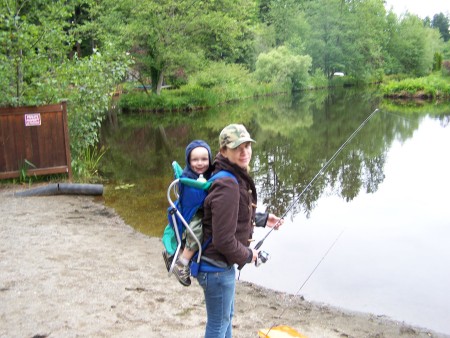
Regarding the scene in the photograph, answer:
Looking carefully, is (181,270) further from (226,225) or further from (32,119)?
(32,119)

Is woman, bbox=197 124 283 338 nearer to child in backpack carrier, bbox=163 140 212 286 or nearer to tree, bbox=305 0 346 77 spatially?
child in backpack carrier, bbox=163 140 212 286

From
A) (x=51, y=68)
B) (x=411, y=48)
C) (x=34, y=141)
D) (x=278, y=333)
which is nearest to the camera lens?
(x=278, y=333)

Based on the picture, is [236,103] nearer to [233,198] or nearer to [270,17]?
[270,17]

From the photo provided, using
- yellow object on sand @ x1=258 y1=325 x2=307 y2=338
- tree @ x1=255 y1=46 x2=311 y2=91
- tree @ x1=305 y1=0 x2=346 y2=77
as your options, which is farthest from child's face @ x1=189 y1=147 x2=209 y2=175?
tree @ x1=305 y1=0 x2=346 y2=77

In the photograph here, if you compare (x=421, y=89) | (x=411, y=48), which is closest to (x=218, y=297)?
(x=421, y=89)

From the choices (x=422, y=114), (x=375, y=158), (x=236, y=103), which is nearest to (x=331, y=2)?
(x=236, y=103)

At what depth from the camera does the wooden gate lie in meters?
9.16

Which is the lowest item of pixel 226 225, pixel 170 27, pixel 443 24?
pixel 226 225

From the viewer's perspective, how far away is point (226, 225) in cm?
267

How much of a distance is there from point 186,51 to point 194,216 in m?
25.9

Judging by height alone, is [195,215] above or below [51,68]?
below

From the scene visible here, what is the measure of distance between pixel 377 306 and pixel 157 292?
7.55ft

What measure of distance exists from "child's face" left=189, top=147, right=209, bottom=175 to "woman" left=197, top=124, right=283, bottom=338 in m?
0.13

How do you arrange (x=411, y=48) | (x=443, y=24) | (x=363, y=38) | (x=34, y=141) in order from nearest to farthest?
(x=34, y=141) → (x=363, y=38) → (x=411, y=48) → (x=443, y=24)
